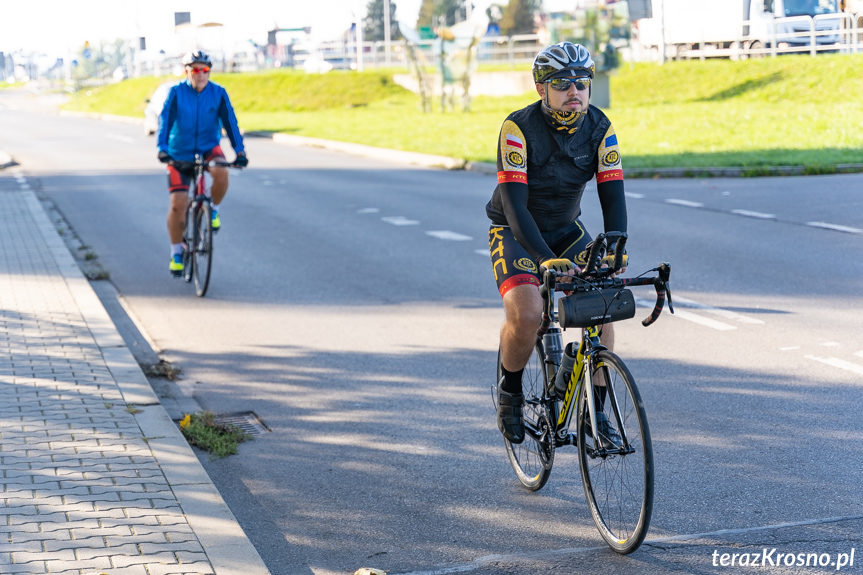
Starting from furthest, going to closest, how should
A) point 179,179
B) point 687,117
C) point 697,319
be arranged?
A: point 687,117 → point 179,179 → point 697,319

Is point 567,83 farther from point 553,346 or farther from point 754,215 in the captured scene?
point 754,215

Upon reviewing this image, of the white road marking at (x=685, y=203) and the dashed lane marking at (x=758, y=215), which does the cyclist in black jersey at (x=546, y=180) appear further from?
the white road marking at (x=685, y=203)

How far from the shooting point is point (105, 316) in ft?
27.3

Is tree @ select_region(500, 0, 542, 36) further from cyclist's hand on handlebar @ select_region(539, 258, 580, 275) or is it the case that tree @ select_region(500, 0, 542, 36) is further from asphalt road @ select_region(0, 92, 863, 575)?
cyclist's hand on handlebar @ select_region(539, 258, 580, 275)

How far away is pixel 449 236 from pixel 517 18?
94.9 meters

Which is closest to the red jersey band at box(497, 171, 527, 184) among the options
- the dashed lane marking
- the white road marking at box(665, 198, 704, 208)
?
the dashed lane marking

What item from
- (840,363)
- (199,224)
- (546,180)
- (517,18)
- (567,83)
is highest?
(517,18)

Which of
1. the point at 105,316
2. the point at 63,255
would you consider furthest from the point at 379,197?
the point at 105,316

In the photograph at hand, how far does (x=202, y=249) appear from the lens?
991 centimetres

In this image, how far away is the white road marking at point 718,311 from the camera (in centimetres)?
814

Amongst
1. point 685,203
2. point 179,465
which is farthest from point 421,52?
point 179,465

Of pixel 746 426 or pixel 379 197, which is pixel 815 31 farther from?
pixel 746 426

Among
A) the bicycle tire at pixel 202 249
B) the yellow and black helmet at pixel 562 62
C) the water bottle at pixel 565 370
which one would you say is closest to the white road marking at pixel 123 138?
the bicycle tire at pixel 202 249

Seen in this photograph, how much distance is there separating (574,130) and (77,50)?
176479 millimetres
